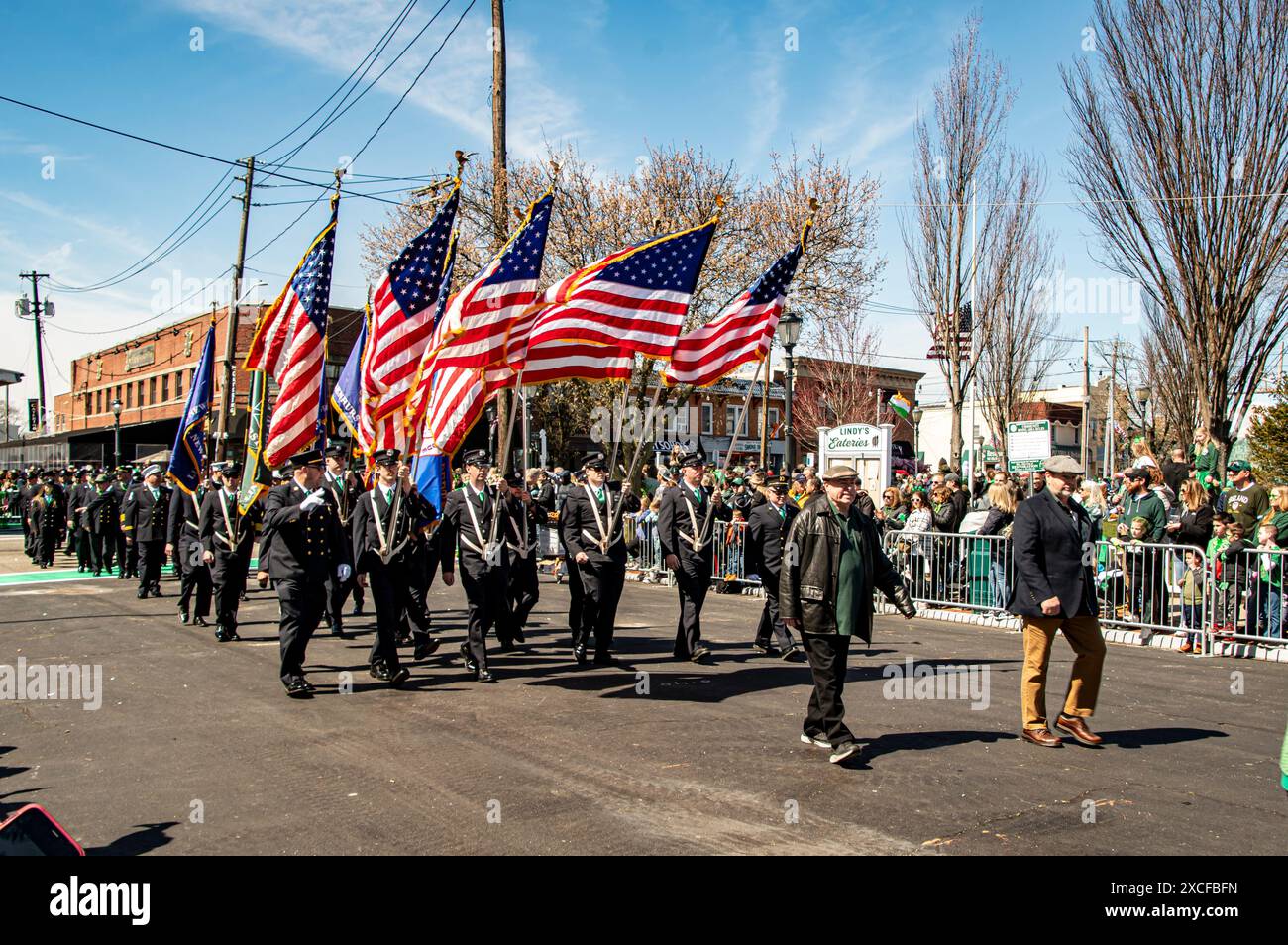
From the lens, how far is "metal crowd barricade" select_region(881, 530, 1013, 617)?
13.3 meters

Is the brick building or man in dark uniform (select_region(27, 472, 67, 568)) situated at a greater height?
the brick building

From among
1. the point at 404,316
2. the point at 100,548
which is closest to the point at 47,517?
the point at 100,548

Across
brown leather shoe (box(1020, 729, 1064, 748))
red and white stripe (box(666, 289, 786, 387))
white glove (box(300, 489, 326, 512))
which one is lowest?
brown leather shoe (box(1020, 729, 1064, 748))

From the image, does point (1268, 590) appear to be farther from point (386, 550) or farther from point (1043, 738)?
point (386, 550)

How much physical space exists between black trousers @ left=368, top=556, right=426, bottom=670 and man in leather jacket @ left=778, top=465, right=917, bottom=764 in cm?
393

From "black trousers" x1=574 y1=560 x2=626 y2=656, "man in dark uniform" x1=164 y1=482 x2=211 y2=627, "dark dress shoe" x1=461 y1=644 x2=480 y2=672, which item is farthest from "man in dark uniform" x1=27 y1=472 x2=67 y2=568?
"black trousers" x1=574 y1=560 x2=626 y2=656

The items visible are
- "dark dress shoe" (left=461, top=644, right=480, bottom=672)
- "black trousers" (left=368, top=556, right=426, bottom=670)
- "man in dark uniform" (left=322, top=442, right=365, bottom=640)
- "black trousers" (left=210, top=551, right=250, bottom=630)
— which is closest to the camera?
"black trousers" (left=368, top=556, right=426, bottom=670)

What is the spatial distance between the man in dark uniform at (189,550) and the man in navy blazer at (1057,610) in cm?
956

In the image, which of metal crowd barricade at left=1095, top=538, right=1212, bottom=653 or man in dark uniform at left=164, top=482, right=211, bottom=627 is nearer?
metal crowd barricade at left=1095, top=538, right=1212, bottom=653

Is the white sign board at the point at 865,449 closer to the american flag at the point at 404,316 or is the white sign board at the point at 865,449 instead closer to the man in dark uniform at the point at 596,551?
the man in dark uniform at the point at 596,551

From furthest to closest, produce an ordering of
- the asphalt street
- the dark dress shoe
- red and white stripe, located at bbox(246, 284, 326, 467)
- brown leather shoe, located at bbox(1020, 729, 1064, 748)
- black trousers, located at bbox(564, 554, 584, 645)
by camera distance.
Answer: red and white stripe, located at bbox(246, 284, 326, 467) < black trousers, located at bbox(564, 554, 584, 645) < the dark dress shoe < brown leather shoe, located at bbox(1020, 729, 1064, 748) < the asphalt street

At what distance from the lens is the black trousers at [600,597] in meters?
9.54

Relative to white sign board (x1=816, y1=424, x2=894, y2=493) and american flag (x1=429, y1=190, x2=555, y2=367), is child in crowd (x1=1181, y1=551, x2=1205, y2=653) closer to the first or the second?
white sign board (x1=816, y1=424, x2=894, y2=493)
